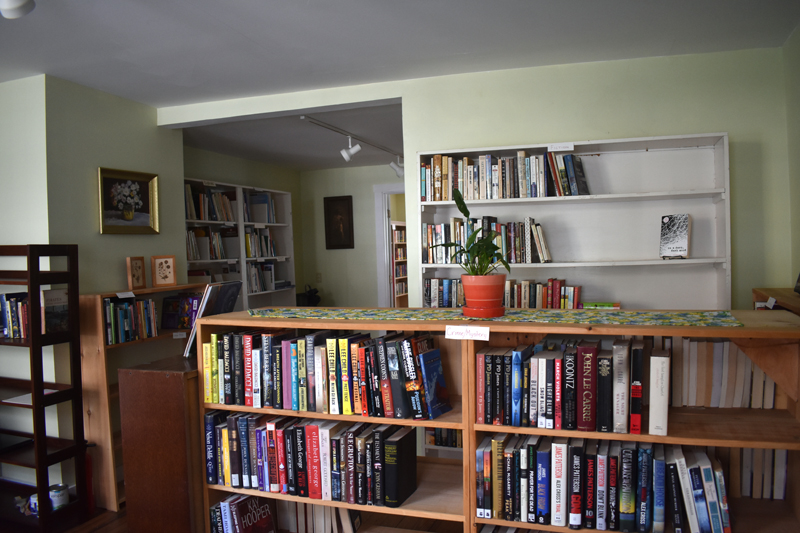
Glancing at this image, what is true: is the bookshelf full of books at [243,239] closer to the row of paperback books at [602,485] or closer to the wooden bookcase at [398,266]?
the wooden bookcase at [398,266]

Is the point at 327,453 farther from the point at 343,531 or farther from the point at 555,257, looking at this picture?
the point at 555,257

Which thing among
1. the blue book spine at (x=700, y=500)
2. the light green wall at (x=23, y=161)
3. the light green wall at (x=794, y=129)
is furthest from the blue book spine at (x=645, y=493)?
the light green wall at (x=23, y=161)

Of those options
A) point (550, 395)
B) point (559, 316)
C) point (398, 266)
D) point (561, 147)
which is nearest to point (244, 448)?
point (550, 395)

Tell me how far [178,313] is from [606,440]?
302 centimetres

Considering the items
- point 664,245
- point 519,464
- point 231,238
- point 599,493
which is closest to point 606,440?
point 599,493

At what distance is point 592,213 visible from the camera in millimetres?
3328

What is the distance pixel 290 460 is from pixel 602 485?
1.19 metres

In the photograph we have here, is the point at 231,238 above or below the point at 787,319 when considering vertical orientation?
above

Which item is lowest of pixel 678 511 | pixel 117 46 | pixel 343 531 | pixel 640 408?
pixel 343 531

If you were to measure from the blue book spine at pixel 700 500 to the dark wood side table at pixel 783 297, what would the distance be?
0.77 metres

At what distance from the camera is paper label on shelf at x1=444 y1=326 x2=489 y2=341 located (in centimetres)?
180

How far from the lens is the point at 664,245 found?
3.11 m

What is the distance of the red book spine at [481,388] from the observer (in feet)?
6.08

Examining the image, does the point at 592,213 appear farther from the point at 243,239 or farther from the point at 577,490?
the point at 243,239
